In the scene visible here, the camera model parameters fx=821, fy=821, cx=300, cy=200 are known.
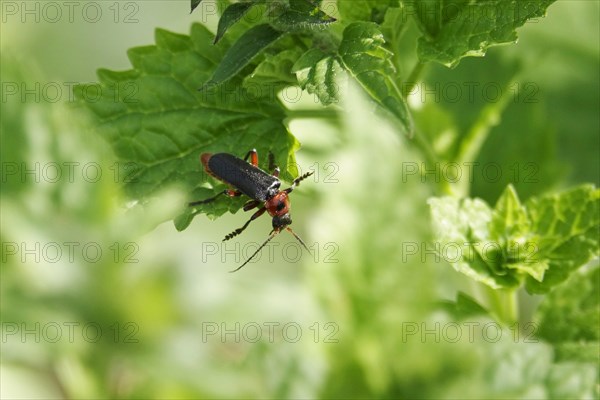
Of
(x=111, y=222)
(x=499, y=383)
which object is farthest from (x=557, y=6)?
(x=499, y=383)

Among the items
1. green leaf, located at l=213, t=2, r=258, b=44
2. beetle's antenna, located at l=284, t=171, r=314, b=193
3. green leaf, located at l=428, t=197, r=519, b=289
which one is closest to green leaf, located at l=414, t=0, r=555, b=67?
green leaf, located at l=428, t=197, r=519, b=289

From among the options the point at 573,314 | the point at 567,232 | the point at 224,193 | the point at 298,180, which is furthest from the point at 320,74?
→ the point at 573,314

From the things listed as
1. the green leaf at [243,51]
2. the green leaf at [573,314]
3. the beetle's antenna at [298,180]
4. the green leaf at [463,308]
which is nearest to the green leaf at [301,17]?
the green leaf at [243,51]

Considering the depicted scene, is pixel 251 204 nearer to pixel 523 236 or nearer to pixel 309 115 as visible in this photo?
pixel 309 115

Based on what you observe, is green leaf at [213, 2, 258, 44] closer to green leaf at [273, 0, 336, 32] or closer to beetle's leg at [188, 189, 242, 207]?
green leaf at [273, 0, 336, 32]

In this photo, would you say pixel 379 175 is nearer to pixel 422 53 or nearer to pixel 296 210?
pixel 422 53
